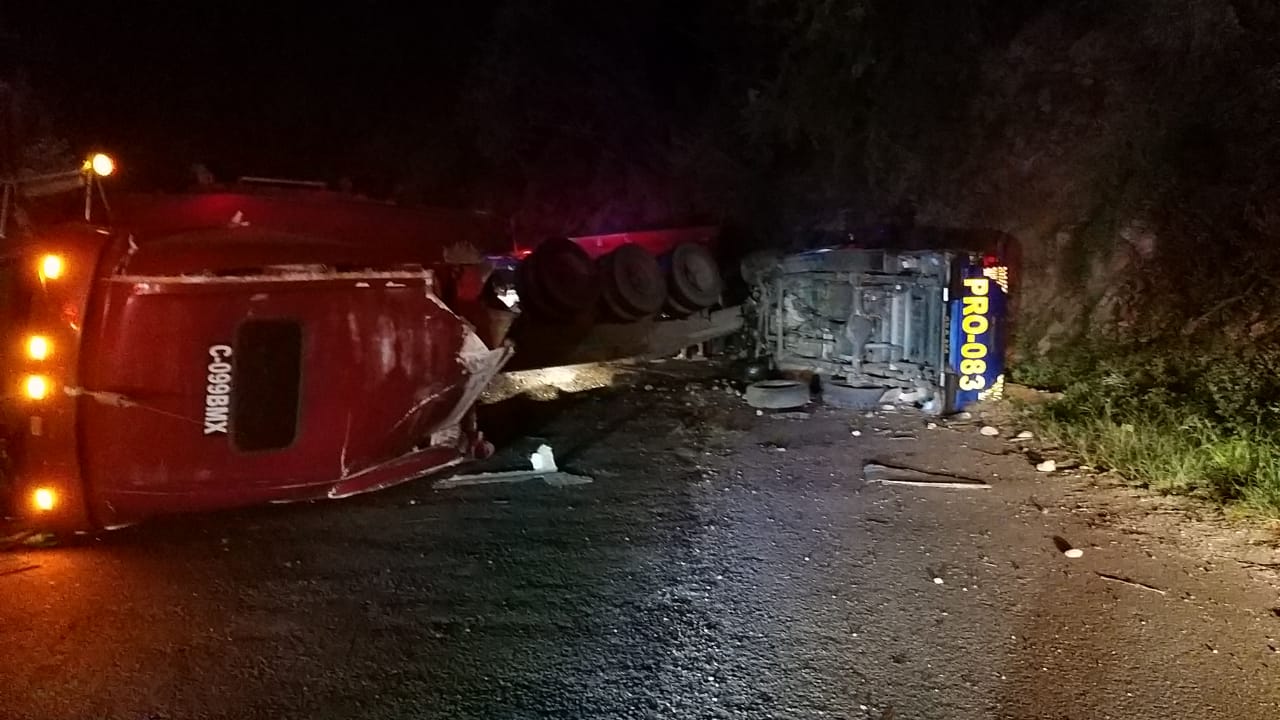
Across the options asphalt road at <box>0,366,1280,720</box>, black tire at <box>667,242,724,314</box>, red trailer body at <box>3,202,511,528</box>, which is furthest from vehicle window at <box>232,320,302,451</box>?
black tire at <box>667,242,724,314</box>

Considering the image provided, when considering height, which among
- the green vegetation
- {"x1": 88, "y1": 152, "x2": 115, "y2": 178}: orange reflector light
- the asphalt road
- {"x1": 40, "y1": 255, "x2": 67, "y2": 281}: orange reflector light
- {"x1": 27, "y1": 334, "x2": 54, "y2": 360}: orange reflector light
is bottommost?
the asphalt road

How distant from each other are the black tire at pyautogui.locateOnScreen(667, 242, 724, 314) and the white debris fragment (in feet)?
11.0

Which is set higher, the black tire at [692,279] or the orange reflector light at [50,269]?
the black tire at [692,279]

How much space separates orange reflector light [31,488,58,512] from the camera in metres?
4.26

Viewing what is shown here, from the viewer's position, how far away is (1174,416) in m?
5.65

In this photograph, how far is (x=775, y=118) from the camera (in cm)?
1171

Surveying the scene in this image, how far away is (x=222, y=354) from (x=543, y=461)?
1.94m

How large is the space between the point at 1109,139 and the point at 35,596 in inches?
356

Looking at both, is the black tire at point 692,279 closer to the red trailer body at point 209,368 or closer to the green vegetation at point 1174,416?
the green vegetation at point 1174,416

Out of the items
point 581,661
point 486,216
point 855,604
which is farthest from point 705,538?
point 486,216

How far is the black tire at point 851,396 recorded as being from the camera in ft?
22.7

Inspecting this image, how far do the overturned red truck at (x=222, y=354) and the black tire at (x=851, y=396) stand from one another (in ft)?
9.21

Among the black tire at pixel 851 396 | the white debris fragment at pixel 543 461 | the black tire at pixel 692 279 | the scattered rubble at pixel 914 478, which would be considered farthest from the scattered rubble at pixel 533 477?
the black tire at pixel 692 279

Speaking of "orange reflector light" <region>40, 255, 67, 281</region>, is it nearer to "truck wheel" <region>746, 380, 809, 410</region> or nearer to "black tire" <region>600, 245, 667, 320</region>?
"black tire" <region>600, 245, 667, 320</region>
